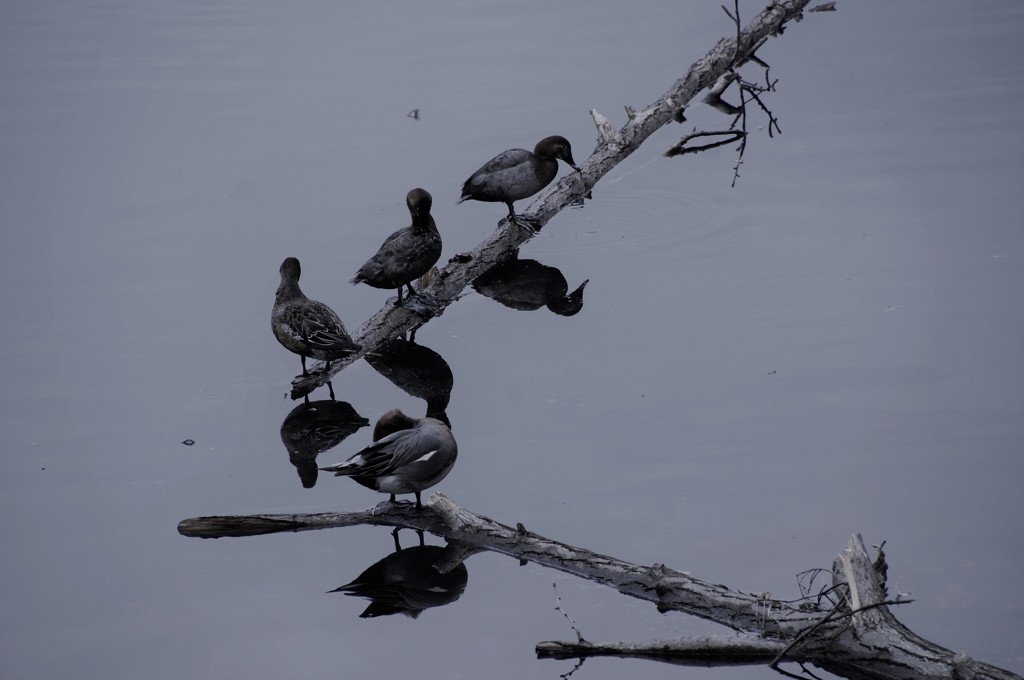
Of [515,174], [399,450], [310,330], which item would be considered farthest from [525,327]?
[399,450]

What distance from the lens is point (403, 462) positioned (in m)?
5.98

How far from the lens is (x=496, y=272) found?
9.74 meters

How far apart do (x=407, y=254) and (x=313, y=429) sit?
1.51 meters

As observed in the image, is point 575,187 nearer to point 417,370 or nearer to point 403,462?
point 417,370

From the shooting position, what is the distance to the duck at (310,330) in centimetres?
752

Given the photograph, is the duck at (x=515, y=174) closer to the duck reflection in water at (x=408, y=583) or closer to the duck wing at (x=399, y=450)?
the duck wing at (x=399, y=450)

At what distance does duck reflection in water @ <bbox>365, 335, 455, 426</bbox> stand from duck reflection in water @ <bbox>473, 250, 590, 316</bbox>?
106 centimetres

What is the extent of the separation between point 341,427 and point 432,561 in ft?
5.43

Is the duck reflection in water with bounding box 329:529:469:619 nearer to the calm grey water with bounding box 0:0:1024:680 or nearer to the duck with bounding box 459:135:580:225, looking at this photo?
the calm grey water with bounding box 0:0:1024:680

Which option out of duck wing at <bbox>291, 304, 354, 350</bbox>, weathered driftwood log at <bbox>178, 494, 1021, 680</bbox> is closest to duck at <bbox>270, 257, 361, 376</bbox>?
duck wing at <bbox>291, 304, 354, 350</bbox>

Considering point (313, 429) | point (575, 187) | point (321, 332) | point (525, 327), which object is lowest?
point (313, 429)

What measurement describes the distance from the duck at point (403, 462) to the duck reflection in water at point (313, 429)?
0.95m

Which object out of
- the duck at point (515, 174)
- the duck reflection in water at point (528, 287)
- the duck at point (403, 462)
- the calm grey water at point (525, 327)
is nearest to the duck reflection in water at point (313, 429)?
the calm grey water at point (525, 327)

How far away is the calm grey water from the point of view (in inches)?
229
